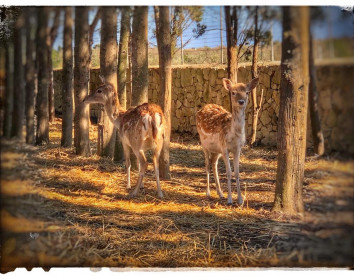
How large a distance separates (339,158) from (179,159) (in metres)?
3.59

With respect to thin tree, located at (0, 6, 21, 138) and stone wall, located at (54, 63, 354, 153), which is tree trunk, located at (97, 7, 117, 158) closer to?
stone wall, located at (54, 63, 354, 153)

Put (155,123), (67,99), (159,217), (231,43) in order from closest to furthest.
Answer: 1. (231,43)
2. (159,217)
3. (67,99)
4. (155,123)

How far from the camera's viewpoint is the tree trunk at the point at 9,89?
8.93 feet

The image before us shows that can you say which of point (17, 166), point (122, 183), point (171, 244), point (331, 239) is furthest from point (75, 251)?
point (122, 183)

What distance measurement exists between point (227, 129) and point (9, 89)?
2.41 meters

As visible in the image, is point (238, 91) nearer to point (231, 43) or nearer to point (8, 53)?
point (231, 43)

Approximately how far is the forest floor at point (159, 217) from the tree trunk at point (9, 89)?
77mm

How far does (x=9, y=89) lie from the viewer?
108 inches

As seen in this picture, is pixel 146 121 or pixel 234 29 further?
pixel 146 121

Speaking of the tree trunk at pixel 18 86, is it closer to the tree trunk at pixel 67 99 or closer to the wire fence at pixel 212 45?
the wire fence at pixel 212 45

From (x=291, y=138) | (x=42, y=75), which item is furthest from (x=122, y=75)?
(x=42, y=75)

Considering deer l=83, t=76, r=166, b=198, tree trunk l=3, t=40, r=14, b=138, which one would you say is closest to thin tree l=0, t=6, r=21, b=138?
tree trunk l=3, t=40, r=14, b=138

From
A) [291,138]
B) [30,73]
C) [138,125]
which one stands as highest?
[30,73]

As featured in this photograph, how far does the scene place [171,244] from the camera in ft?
11.9
